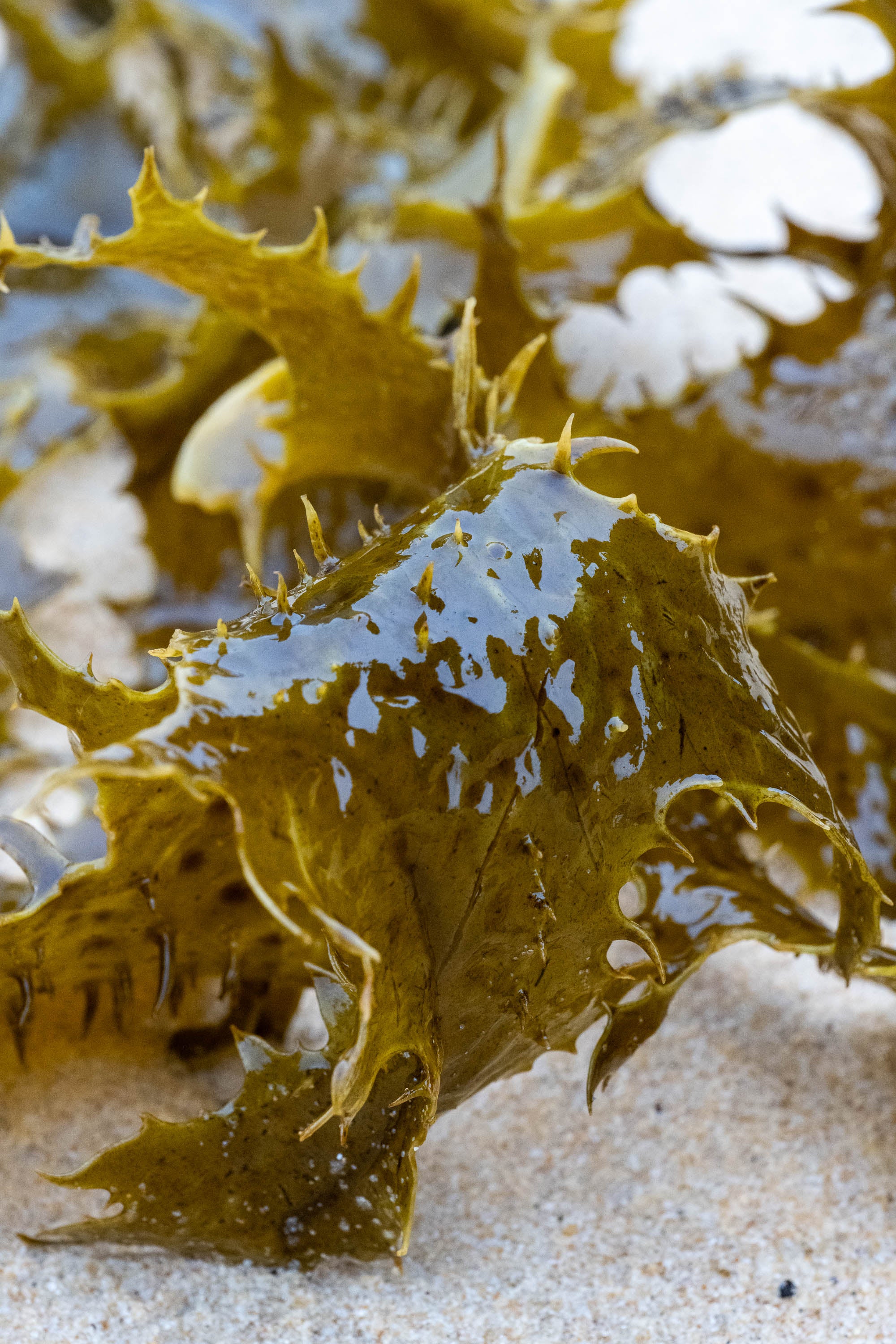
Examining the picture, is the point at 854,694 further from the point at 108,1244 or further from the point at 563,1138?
the point at 108,1244

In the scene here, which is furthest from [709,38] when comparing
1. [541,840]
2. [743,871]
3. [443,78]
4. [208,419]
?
[541,840]

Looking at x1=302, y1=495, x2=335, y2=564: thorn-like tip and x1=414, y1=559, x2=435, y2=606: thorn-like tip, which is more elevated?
x1=414, y1=559, x2=435, y2=606: thorn-like tip

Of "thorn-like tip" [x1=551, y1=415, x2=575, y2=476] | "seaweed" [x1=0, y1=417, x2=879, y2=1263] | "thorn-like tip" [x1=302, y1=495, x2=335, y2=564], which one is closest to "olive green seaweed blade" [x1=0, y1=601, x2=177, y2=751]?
"seaweed" [x1=0, y1=417, x2=879, y2=1263]

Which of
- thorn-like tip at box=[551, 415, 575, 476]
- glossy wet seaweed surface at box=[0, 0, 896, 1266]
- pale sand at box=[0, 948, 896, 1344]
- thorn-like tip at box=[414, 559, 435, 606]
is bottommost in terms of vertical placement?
pale sand at box=[0, 948, 896, 1344]

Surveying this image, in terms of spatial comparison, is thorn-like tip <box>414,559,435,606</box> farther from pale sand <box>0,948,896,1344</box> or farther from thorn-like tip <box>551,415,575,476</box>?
pale sand <box>0,948,896,1344</box>

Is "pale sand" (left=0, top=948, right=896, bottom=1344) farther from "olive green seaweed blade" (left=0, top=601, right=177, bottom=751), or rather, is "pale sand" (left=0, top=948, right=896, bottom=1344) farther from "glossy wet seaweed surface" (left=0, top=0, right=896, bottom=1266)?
"olive green seaweed blade" (left=0, top=601, right=177, bottom=751)

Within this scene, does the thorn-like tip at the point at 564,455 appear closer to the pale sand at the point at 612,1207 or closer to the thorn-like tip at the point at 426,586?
the thorn-like tip at the point at 426,586

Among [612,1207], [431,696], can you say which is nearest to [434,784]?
[431,696]

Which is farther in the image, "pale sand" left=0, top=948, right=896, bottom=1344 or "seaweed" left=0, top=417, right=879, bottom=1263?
"pale sand" left=0, top=948, right=896, bottom=1344
